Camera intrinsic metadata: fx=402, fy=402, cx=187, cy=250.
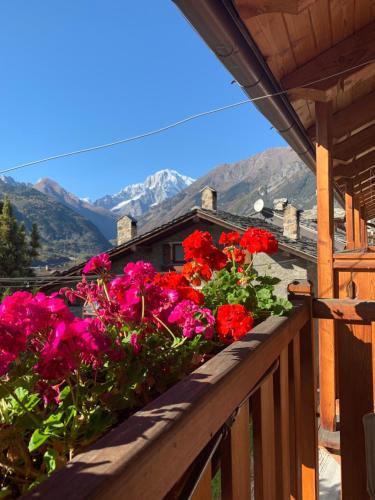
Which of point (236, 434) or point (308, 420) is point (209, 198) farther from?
point (236, 434)

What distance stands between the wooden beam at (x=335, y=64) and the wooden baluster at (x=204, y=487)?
2256 mm

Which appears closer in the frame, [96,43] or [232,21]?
[232,21]

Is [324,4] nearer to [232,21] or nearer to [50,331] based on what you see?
[232,21]

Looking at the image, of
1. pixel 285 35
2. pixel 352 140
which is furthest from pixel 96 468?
pixel 352 140

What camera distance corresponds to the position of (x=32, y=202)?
352 feet

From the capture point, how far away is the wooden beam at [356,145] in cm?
410

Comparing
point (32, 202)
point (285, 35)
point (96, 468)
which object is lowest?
point (96, 468)

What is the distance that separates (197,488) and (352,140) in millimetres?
4219

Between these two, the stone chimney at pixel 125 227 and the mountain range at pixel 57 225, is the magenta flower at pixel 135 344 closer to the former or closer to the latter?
the stone chimney at pixel 125 227

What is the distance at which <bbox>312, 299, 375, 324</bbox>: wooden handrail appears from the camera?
1.41 meters

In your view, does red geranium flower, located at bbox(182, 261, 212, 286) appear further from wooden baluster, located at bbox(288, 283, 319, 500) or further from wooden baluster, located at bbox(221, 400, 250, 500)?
wooden baluster, located at bbox(221, 400, 250, 500)

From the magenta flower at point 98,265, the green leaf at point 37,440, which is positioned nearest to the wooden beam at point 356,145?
the magenta flower at point 98,265

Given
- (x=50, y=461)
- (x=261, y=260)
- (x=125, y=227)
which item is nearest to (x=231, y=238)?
(x=50, y=461)

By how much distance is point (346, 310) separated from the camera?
4.74 ft
